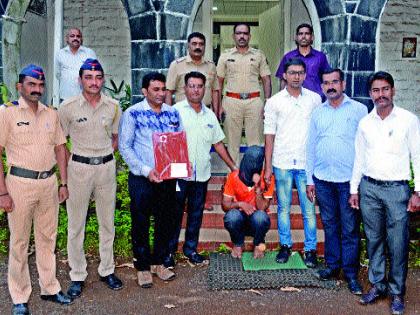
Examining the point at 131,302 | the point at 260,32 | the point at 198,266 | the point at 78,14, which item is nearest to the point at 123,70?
the point at 78,14

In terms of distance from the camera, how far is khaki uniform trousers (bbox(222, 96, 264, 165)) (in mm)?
6898

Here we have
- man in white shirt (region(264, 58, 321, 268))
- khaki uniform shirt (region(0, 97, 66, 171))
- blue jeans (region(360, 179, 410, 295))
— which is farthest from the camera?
man in white shirt (region(264, 58, 321, 268))

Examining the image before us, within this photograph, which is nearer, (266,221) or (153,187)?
(153,187)

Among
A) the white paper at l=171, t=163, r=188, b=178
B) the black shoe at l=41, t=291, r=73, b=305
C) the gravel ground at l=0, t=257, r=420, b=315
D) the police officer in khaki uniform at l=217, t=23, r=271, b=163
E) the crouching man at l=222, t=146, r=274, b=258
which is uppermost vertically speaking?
the police officer in khaki uniform at l=217, t=23, r=271, b=163

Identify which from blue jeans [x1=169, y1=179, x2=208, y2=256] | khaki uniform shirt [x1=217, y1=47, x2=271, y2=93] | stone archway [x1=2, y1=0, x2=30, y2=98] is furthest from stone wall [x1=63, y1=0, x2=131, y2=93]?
blue jeans [x1=169, y1=179, x2=208, y2=256]

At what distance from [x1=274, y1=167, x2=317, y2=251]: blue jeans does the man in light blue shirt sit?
20.8 inches

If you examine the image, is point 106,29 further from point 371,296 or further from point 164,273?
point 371,296

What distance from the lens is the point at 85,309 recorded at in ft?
15.9

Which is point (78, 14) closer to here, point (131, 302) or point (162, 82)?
point (162, 82)

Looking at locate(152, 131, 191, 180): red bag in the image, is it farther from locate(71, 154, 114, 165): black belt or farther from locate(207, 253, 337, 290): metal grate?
locate(207, 253, 337, 290): metal grate

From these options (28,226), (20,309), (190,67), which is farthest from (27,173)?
(190,67)

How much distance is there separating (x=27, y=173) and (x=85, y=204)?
0.67 meters

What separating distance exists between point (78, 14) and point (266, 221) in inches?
246

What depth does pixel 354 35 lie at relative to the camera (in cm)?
732
